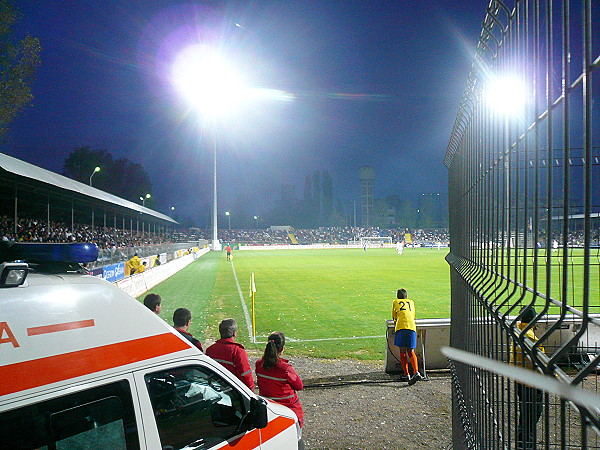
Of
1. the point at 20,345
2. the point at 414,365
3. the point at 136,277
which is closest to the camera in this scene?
the point at 20,345

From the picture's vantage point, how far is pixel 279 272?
3247cm

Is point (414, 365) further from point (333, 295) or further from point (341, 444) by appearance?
point (333, 295)

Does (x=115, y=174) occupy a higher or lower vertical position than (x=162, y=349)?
higher

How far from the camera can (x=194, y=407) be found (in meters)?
3.70

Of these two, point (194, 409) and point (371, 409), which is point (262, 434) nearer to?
point (194, 409)

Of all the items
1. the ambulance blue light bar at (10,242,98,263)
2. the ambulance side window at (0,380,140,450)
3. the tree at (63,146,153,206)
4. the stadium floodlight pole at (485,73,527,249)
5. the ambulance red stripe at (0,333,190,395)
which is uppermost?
the tree at (63,146,153,206)

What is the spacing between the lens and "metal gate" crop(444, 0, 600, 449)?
1490 millimetres

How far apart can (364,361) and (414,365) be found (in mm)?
1649

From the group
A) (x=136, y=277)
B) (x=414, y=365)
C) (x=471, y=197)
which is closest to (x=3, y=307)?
(x=471, y=197)

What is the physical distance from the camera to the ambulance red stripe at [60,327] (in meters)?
2.80

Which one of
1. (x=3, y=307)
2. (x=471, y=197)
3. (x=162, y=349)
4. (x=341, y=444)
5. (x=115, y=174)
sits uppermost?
(x=115, y=174)

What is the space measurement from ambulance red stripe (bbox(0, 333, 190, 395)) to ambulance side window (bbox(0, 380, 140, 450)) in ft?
0.37

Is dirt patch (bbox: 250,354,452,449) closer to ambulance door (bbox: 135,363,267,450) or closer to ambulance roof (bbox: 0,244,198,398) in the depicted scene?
ambulance door (bbox: 135,363,267,450)

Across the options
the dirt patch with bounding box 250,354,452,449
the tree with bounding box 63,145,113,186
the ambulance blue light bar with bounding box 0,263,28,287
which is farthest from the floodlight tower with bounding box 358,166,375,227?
the ambulance blue light bar with bounding box 0,263,28,287
